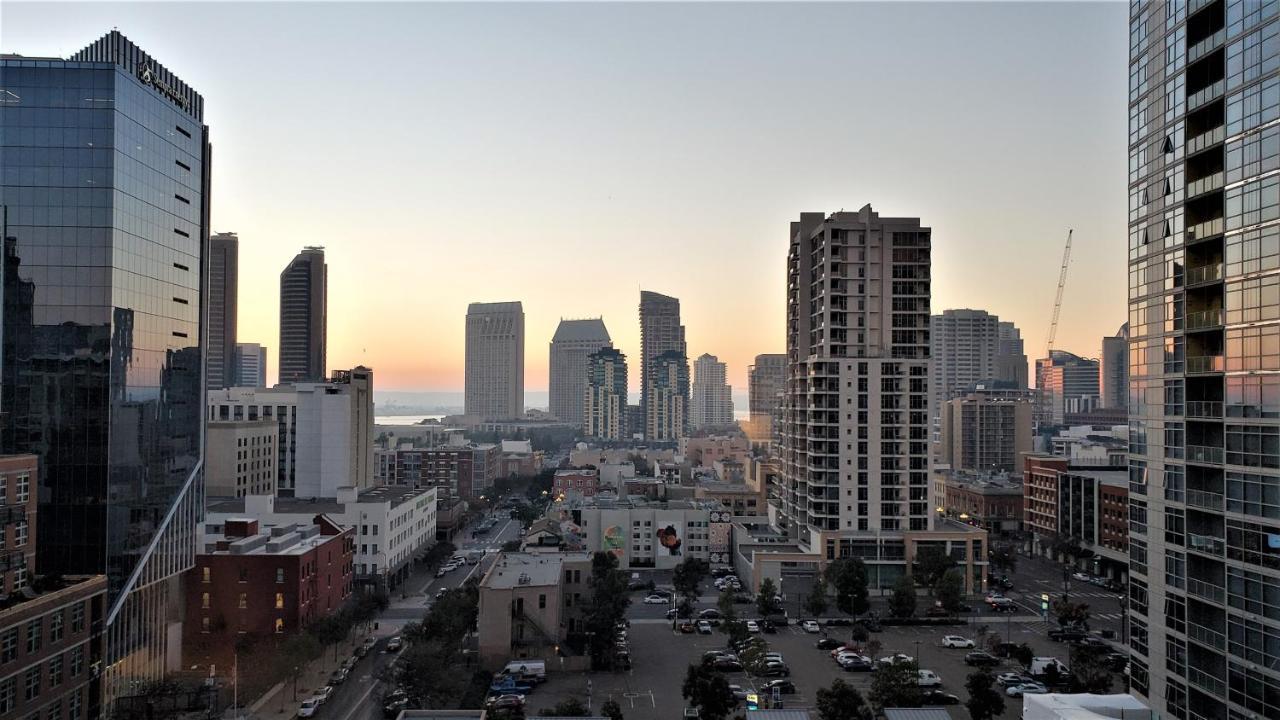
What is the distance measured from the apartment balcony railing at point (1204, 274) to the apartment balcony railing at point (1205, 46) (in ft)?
13.5

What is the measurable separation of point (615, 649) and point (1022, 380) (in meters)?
136

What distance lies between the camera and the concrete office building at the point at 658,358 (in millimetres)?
159750

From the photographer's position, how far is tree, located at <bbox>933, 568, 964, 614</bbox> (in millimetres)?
34188

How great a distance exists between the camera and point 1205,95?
15.8 metres

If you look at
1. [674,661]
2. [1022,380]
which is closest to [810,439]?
[674,661]

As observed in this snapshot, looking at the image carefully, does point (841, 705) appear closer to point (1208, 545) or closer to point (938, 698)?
point (938, 698)

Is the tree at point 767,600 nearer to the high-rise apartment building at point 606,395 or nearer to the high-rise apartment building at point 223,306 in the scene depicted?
the high-rise apartment building at point 223,306

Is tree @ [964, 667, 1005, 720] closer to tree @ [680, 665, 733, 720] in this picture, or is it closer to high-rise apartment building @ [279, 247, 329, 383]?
tree @ [680, 665, 733, 720]

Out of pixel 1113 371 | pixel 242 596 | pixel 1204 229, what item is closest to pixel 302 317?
pixel 242 596

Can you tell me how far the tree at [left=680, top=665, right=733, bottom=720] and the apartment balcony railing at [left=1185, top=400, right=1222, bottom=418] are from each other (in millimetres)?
12802

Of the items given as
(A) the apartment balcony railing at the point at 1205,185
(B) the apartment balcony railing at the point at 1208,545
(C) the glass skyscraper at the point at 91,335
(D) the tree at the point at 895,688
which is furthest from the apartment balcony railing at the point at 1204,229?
(C) the glass skyscraper at the point at 91,335

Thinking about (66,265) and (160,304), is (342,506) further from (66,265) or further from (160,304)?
(66,265)

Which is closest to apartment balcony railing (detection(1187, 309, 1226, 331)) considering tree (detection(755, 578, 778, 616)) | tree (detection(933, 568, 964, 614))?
tree (detection(933, 568, 964, 614))

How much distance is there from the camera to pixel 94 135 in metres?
25.0
